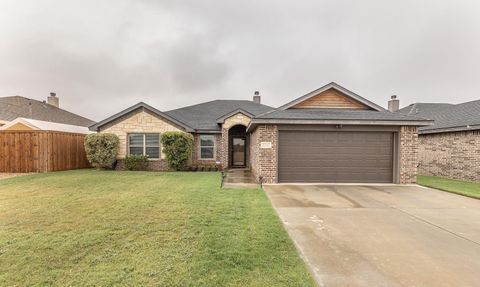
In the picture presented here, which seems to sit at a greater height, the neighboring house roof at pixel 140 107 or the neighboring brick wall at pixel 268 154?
the neighboring house roof at pixel 140 107

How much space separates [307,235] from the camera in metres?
3.95

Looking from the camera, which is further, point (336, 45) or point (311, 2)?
point (336, 45)

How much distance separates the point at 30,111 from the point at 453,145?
32.4m

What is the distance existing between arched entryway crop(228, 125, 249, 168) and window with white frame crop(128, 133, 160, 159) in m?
5.05

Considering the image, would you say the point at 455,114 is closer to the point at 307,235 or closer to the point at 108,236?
the point at 307,235

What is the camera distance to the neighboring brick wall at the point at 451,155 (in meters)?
10.6

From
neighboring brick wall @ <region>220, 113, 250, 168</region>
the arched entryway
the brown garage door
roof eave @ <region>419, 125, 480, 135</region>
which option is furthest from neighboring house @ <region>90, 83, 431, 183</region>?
the arched entryway

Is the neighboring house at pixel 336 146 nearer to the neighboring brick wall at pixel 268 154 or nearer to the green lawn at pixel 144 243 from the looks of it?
the neighboring brick wall at pixel 268 154

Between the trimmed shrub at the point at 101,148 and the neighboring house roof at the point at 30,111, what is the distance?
36.7ft

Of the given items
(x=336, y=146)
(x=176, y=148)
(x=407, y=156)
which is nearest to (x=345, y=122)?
(x=336, y=146)

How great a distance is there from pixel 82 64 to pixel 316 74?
1937cm

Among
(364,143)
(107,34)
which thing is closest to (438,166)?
(364,143)

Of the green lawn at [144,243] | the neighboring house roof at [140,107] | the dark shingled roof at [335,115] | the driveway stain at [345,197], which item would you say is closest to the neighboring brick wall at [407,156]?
the dark shingled roof at [335,115]

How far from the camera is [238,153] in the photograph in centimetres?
1631
